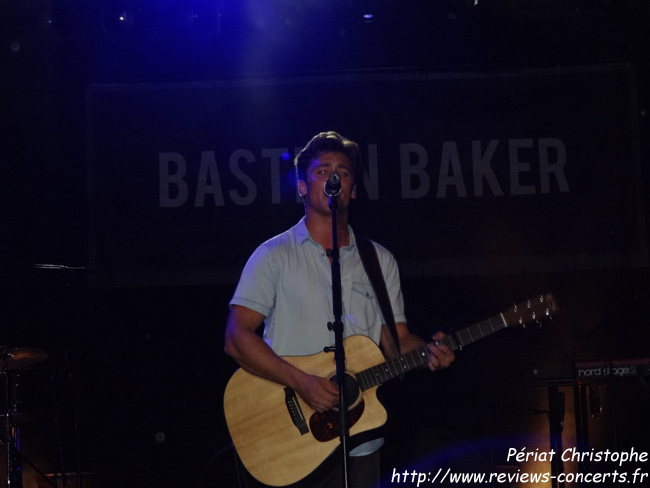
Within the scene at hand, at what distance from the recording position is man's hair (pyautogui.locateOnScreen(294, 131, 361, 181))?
12.9ft

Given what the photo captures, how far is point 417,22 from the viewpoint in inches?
262

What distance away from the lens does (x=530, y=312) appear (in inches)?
157

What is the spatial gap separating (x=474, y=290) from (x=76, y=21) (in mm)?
3787

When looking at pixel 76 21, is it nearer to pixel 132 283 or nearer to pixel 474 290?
pixel 132 283

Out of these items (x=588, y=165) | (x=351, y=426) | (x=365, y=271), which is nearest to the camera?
(x=351, y=426)

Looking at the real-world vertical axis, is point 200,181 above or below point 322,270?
above

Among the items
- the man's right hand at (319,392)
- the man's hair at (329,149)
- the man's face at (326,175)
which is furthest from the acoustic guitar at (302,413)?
the man's hair at (329,149)

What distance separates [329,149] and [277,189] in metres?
2.52

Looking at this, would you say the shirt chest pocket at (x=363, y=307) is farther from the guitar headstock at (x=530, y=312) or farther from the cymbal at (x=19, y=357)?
the cymbal at (x=19, y=357)

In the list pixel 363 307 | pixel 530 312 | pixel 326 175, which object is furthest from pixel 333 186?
pixel 530 312

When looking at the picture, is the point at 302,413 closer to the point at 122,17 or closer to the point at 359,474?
the point at 359,474

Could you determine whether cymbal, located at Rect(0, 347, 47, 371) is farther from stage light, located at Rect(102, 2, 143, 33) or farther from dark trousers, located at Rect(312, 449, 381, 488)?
dark trousers, located at Rect(312, 449, 381, 488)

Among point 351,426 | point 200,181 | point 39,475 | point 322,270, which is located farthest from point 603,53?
point 39,475

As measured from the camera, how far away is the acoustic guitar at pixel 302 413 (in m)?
3.72
